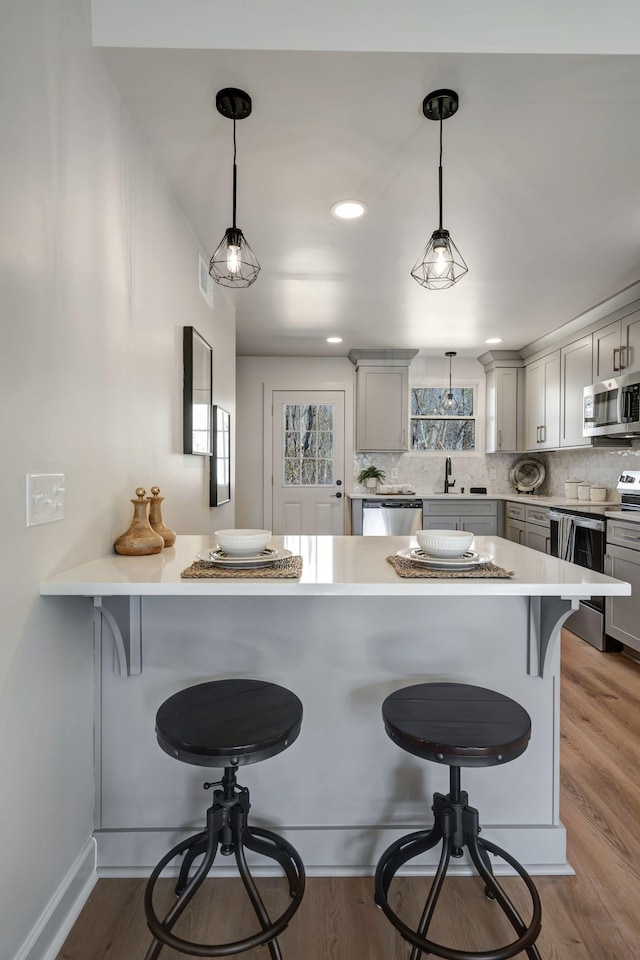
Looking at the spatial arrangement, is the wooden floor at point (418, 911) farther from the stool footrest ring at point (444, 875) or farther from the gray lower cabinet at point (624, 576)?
the gray lower cabinet at point (624, 576)

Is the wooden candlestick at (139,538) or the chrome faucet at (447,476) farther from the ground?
the chrome faucet at (447,476)

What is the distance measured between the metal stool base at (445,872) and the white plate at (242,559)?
2.29 feet

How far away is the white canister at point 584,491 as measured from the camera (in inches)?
177

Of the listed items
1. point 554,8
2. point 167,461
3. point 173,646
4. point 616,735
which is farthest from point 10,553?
point 616,735

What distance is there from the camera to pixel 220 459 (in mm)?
3275

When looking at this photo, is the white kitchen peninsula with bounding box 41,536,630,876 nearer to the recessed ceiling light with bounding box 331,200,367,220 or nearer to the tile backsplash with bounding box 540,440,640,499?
the recessed ceiling light with bounding box 331,200,367,220

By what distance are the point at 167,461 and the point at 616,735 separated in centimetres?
236

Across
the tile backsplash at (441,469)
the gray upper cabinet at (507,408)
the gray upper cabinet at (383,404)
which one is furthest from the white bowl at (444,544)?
the tile backsplash at (441,469)

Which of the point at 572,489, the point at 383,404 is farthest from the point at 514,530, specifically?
the point at 383,404

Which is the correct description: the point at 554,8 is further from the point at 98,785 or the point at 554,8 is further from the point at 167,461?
the point at 98,785

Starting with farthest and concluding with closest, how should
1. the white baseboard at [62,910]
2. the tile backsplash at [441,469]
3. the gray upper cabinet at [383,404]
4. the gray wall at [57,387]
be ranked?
the tile backsplash at [441,469], the gray upper cabinet at [383,404], the white baseboard at [62,910], the gray wall at [57,387]

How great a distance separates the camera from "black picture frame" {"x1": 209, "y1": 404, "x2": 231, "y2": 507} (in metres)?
3.12

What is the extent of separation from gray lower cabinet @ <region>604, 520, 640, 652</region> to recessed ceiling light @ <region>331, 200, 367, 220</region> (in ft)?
7.82

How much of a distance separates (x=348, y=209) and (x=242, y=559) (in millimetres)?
1923
